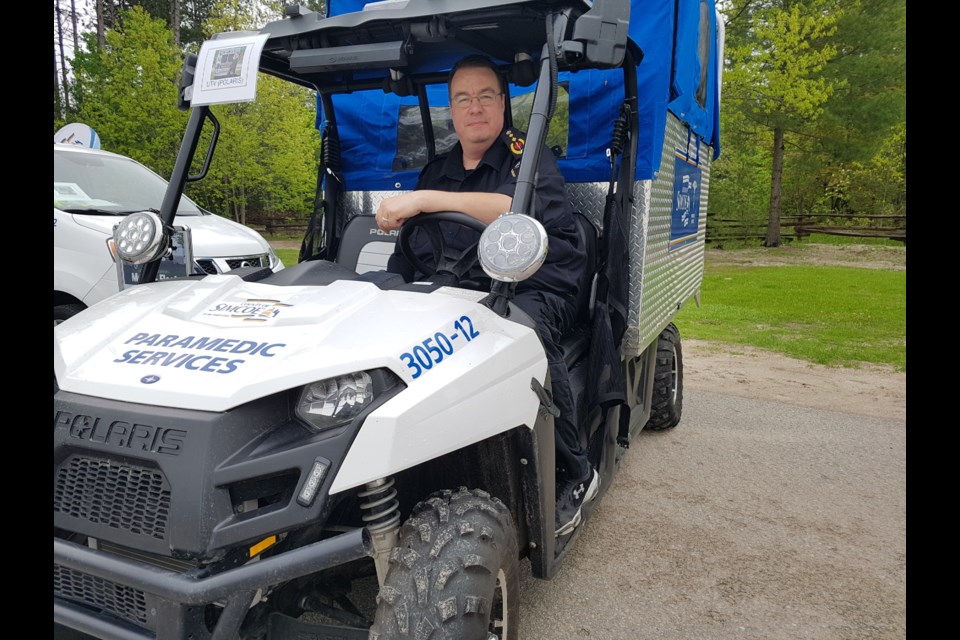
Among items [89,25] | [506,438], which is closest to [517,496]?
[506,438]

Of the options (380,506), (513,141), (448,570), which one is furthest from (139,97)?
(448,570)

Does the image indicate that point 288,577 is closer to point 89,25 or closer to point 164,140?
point 164,140

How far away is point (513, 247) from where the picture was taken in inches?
79.7

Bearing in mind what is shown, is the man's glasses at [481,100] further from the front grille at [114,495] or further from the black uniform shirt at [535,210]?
the front grille at [114,495]

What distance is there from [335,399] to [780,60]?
20337 mm

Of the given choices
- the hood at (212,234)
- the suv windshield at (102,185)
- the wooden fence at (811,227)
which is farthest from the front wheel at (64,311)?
the wooden fence at (811,227)

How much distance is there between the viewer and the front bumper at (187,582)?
5.37 ft

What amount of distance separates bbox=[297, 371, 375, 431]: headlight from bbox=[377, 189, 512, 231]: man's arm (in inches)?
33.3

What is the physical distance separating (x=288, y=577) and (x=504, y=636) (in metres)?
0.77

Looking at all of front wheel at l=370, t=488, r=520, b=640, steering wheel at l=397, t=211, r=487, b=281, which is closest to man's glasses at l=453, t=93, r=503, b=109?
steering wheel at l=397, t=211, r=487, b=281

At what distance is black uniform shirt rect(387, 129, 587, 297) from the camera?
2.88m

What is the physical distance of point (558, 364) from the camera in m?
2.58

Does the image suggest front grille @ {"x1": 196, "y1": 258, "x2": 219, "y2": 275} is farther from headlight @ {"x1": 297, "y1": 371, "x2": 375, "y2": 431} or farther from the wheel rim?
the wheel rim

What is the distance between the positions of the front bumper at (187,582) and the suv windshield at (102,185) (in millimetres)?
5071
